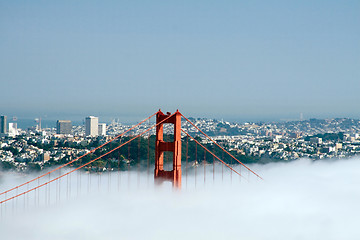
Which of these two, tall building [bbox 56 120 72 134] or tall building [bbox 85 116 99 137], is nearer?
tall building [bbox 85 116 99 137]

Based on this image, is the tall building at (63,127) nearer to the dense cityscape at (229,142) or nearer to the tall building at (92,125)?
the dense cityscape at (229,142)

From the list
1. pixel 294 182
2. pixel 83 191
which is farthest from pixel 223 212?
pixel 294 182

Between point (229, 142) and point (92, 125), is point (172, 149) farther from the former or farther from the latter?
point (92, 125)

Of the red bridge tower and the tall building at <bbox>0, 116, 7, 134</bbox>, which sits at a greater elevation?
the tall building at <bbox>0, 116, 7, 134</bbox>

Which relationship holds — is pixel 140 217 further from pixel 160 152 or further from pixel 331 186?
pixel 331 186

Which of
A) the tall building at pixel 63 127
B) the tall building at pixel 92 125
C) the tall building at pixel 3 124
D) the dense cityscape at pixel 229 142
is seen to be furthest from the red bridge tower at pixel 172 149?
the tall building at pixel 63 127

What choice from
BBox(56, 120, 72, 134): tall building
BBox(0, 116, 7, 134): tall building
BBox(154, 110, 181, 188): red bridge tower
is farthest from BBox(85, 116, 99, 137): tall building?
BBox(154, 110, 181, 188): red bridge tower

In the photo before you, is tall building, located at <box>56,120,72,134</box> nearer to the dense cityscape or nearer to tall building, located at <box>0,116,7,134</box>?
the dense cityscape

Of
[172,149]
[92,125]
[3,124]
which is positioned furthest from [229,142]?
[172,149]
